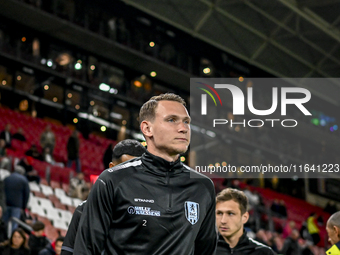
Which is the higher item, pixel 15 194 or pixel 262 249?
pixel 15 194

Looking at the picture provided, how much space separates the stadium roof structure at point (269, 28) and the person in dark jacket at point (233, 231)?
14.4 metres

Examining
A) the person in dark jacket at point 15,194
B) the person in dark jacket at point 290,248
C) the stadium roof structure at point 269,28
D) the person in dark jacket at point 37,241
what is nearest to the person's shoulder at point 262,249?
the person in dark jacket at point 37,241

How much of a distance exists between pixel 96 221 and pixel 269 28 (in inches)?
738

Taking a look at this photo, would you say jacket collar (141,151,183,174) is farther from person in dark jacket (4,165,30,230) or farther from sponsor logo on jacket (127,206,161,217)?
person in dark jacket (4,165,30,230)

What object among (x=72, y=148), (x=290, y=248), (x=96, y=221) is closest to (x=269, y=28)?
(x=72, y=148)

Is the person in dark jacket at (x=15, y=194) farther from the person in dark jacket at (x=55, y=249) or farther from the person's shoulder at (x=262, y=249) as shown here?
the person's shoulder at (x=262, y=249)

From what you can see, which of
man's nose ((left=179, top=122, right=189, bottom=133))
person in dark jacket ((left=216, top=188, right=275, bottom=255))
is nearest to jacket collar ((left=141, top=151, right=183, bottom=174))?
man's nose ((left=179, top=122, right=189, bottom=133))

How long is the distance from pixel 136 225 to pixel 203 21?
17317mm

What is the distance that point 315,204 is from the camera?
26.5m

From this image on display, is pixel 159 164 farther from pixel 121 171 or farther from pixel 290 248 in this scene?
pixel 290 248

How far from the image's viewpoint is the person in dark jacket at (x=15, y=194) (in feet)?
26.1

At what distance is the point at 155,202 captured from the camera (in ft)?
7.46

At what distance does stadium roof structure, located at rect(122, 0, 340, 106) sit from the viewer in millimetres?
18000

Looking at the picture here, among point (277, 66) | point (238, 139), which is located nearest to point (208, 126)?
point (238, 139)
